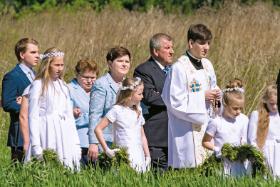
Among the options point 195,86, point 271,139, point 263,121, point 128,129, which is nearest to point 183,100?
point 195,86

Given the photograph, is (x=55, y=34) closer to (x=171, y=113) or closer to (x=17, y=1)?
(x=171, y=113)

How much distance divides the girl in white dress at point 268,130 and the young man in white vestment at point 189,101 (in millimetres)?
426

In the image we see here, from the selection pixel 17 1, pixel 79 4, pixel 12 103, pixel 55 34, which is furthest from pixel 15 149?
pixel 17 1

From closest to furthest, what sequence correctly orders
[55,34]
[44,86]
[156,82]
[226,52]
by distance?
[44,86], [156,82], [226,52], [55,34]

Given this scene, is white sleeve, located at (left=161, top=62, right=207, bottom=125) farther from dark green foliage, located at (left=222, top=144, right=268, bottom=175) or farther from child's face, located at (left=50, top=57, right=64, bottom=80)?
child's face, located at (left=50, top=57, right=64, bottom=80)

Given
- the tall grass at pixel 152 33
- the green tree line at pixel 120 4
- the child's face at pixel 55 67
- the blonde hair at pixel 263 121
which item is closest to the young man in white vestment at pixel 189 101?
the blonde hair at pixel 263 121

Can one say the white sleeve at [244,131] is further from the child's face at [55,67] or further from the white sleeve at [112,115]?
the child's face at [55,67]

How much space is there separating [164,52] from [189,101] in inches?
31.8

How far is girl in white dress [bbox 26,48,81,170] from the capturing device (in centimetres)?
1024

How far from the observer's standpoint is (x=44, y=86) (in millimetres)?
10242

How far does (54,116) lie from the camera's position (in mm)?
10297

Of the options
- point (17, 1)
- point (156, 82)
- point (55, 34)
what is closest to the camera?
point (156, 82)

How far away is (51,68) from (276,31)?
276 inches

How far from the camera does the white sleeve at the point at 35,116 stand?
394 inches
